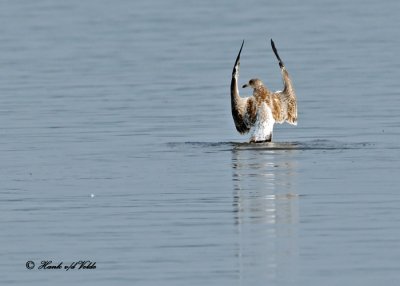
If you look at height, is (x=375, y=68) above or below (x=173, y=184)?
above

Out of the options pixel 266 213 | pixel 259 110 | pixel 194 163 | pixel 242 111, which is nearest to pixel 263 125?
pixel 259 110

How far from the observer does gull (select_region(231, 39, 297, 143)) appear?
76.0 ft

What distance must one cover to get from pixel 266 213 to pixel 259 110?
6.63 metres

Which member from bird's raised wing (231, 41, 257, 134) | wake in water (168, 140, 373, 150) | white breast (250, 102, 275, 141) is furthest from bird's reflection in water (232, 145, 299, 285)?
bird's raised wing (231, 41, 257, 134)

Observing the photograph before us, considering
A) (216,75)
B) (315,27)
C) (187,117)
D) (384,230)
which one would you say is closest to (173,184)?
(384,230)

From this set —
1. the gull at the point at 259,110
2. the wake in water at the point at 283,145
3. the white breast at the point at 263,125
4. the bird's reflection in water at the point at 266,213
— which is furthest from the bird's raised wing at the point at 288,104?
the bird's reflection in water at the point at 266,213

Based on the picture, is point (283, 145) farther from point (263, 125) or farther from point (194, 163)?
point (194, 163)

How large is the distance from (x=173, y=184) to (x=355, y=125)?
6420mm

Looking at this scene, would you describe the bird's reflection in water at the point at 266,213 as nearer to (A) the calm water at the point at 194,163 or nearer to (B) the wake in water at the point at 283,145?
(A) the calm water at the point at 194,163

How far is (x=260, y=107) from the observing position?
76.3ft

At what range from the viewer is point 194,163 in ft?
68.1

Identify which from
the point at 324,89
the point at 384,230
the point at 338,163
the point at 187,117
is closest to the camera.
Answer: the point at 384,230

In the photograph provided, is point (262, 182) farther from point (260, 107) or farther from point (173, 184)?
point (260, 107)

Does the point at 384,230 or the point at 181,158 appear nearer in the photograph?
the point at 384,230
